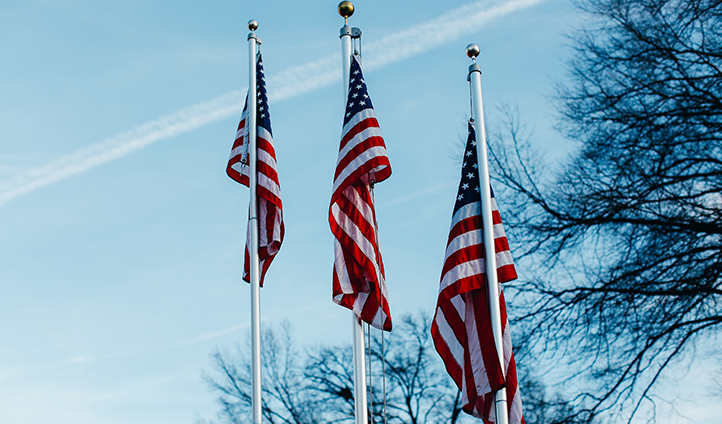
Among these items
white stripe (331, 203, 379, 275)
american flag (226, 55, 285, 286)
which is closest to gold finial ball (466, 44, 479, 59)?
white stripe (331, 203, 379, 275)

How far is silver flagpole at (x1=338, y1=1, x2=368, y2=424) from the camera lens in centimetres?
638

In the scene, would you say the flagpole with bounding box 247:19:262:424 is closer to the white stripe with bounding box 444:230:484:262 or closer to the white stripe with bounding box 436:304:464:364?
the white stripe with bounding box 436:304:464:364

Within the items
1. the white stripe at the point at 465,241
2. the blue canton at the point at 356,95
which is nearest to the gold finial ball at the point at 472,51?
the blue canton at the point at 356,95

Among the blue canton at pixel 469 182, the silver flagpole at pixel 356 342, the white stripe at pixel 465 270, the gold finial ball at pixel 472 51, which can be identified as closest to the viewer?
the silver flagpole at pixel 356 342

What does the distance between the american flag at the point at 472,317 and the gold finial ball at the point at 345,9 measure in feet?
6.81

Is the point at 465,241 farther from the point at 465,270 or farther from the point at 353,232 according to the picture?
the point at 353,232

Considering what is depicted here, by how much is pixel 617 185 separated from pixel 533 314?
7.51 feet

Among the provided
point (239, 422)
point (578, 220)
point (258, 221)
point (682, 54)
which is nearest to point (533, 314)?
point (578, 220)

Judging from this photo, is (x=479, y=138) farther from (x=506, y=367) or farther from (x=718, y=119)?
(x=718, y=119)

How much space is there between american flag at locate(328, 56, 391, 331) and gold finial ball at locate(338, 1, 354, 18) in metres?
0.94

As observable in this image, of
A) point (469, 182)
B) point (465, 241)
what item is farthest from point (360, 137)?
point (465, 241)

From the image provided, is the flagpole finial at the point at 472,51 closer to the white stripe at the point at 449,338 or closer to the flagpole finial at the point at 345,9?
the flagpole finial at the point at 345,9

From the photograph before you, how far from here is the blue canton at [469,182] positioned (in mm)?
7180

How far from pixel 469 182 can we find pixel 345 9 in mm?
2146
